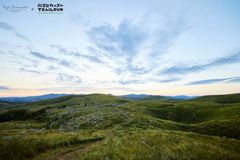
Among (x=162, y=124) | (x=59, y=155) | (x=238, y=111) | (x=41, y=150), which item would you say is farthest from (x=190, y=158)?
(x=238, y=111)

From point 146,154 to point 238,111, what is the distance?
5126cm

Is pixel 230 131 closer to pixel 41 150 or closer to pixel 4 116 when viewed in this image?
pixel 41 150

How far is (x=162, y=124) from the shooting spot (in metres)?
39.8

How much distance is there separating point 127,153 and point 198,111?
179ft

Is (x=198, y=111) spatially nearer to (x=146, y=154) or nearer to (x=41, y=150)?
(x=146, y=154)

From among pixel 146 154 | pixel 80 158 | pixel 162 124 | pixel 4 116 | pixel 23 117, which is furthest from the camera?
pixel 4 116

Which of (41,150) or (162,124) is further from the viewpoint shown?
(162,124)

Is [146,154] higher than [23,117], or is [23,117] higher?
[146,154]

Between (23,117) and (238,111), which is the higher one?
(238,111)

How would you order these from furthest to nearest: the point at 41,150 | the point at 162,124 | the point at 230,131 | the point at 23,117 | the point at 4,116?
the point at 4,116, the point at 23,117, the point at 162,124, the point at 230,131, the point at 41,150

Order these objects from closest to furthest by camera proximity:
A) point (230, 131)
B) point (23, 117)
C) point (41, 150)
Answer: point (41, 150)
point (230, 131)
point (23, 117)

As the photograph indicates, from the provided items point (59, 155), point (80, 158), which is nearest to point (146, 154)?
point (80, 158)

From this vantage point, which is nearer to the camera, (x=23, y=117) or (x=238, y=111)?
(x=238, y=111)

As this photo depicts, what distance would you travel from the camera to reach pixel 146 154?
1497 cm
